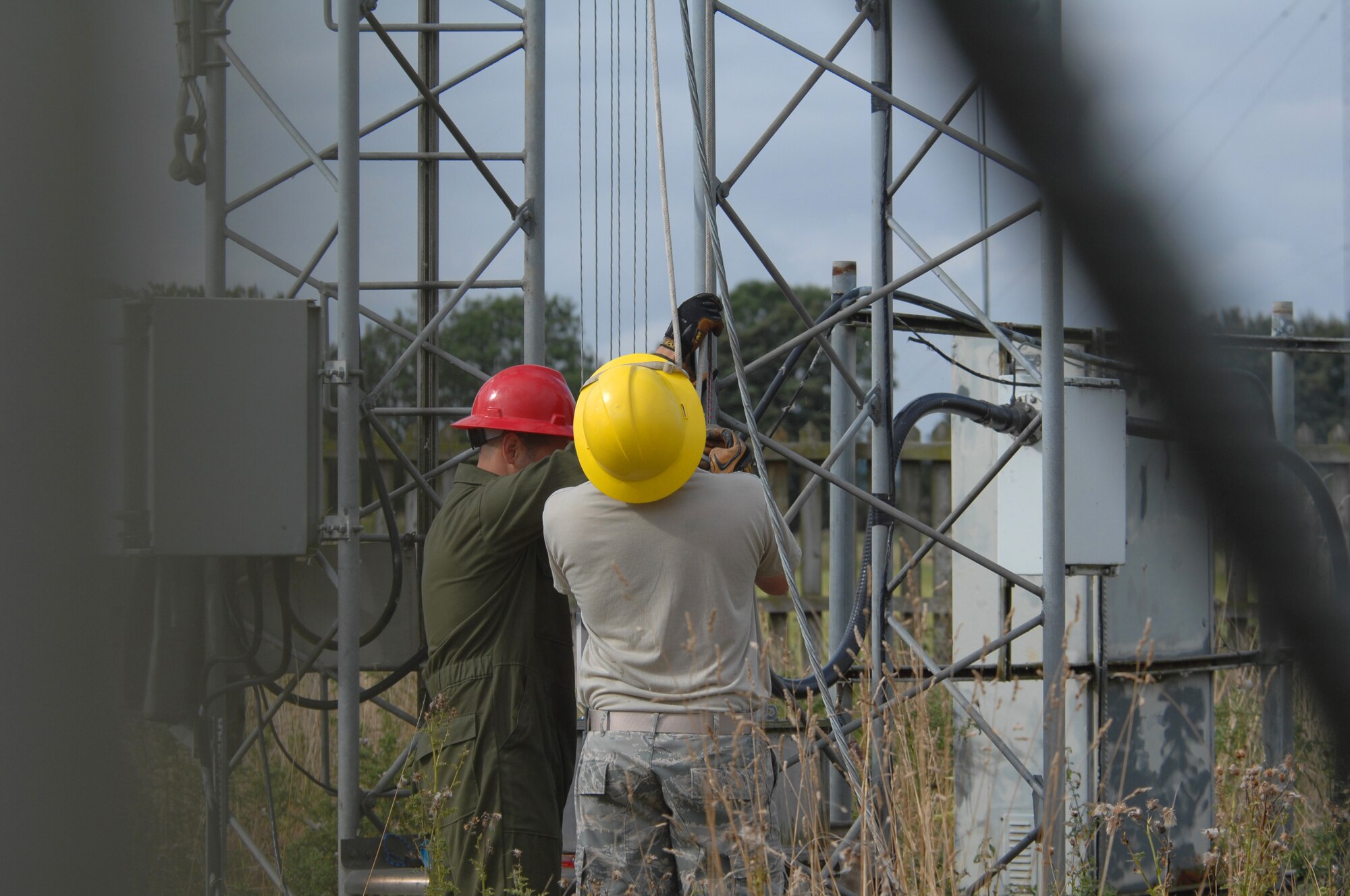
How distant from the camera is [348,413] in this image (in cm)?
437

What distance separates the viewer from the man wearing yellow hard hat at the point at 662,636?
300 centimetres

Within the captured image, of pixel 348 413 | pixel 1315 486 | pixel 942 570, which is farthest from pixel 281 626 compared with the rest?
pixel 942 570

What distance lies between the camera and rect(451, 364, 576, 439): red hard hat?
384cm


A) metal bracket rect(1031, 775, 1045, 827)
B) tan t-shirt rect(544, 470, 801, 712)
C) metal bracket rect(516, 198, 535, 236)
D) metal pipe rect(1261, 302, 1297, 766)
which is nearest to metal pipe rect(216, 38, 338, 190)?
metal bracket rect(516, 198, 535, 236)

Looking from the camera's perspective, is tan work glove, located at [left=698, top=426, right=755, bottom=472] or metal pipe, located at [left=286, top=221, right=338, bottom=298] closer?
tan work glove, located at [left=698, top=426, right=755, bottom=472]

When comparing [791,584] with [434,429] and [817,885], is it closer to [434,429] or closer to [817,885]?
[817,885]

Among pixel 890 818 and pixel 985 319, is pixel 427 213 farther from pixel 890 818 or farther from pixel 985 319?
pixel 890 818

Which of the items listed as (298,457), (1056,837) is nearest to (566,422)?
(298,457)

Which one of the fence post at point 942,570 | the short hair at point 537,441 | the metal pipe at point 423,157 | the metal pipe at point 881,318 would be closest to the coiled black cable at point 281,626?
the short hair at point 537,441

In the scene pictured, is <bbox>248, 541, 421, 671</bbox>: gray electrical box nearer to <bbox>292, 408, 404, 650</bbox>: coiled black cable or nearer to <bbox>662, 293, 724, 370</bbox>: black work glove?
<bbox>292, 408, 404, 650</bbox>: coiled black cable

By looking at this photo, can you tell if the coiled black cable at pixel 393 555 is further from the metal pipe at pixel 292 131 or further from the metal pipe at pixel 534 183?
the metal pipe at pixel 292 131

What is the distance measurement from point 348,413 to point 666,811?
197 centimetres

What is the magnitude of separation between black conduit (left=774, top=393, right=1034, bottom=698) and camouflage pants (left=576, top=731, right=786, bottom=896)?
5.06ft

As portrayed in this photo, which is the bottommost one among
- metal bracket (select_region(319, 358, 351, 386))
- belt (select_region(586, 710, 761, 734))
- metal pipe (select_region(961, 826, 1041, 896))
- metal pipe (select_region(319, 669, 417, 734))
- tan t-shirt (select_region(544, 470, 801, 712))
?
metal pipe (select_region(961, 826, 1041, 896))
